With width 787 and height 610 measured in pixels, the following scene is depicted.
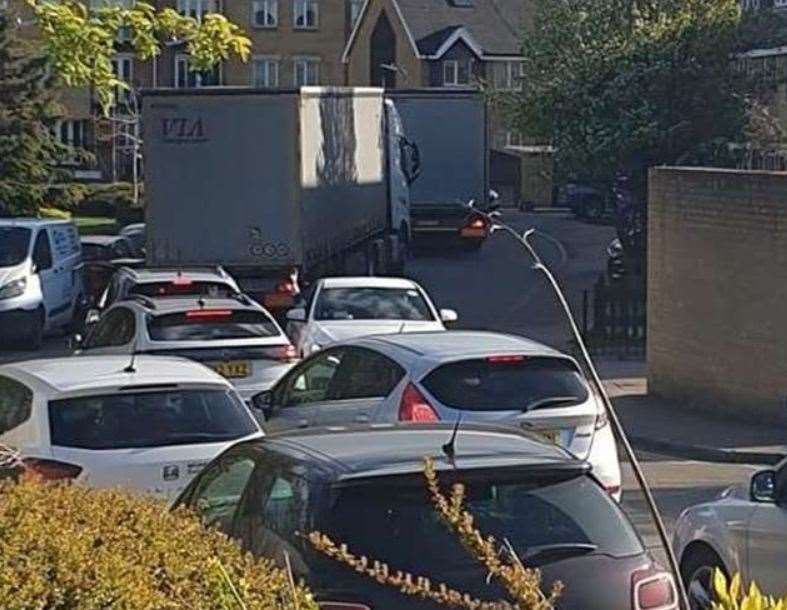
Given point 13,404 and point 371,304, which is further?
point 371,304

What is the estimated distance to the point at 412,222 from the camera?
43.8 m

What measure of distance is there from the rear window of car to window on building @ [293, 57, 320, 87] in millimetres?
63341

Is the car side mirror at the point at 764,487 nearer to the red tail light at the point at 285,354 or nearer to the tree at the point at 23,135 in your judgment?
the red tail light at the point at 285,354

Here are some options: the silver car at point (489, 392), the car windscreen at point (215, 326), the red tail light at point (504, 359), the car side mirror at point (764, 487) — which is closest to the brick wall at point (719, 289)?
the car windscreen at point (215, 326)

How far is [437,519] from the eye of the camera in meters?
7.50

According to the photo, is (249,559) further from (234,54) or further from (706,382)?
(706,382)

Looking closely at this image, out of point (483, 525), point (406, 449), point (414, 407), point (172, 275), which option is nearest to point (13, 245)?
point (172, 275)

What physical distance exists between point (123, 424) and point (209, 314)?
590 centimetres

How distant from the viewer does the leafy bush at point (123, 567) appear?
18.3 ft

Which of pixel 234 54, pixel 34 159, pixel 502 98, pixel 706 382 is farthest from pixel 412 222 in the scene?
pixel 234 54

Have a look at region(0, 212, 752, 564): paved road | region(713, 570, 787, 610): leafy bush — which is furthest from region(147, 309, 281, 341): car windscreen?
region(713, 570, 787, 610): leafy bush

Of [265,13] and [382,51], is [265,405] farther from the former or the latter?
[382,51]

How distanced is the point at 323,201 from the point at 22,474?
20878mm

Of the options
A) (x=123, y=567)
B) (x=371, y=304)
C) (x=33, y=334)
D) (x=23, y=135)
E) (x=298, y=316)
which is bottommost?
(x=33, y=334)
